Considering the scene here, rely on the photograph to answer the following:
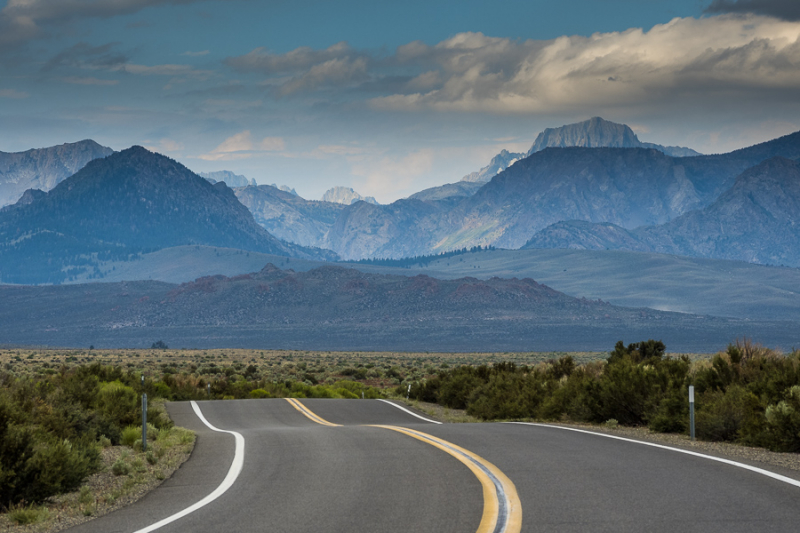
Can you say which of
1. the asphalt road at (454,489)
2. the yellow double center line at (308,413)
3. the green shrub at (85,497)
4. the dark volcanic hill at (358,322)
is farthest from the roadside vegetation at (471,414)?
the dark volcanic hill at (358,322)

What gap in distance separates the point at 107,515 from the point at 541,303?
190m

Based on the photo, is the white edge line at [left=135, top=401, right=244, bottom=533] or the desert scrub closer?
the white edge line at [left=135, top=401, right=244, bottom=533]

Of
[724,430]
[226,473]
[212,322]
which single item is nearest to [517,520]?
[226,473]

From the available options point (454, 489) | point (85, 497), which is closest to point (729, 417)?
point (454, 489)

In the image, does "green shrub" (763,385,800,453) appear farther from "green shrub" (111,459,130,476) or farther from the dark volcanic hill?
the dark volcanic hill

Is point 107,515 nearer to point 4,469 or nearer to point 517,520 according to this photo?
point 4,469

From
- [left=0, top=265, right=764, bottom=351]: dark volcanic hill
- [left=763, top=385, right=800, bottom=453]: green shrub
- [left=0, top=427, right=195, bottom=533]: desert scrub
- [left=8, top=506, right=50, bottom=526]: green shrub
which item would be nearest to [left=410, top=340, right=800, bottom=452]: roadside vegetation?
[left=763, top=385, right=800, bottom=453]: green shrub

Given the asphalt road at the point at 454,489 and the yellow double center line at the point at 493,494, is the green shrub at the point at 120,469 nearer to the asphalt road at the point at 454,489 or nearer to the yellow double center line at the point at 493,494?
the asphalt road at the point at 454,489

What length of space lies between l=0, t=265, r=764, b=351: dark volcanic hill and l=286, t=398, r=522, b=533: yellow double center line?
127249mm

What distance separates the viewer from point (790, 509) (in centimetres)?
776

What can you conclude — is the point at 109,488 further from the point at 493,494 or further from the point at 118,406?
the point at 118,406

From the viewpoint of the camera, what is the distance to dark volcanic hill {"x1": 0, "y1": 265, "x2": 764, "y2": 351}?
505 feet

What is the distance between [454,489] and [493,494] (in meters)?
0.53

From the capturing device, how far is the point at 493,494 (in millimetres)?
8539
